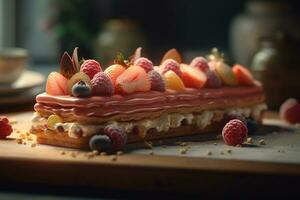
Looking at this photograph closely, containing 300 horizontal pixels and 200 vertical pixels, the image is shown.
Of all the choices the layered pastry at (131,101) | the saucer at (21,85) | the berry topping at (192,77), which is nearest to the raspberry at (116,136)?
the layered pastry at (131,101)

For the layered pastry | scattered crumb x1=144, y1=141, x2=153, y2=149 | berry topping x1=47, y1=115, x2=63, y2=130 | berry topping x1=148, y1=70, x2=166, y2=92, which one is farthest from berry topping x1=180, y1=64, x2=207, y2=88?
berry topping x1=47, y1=115, x2=63, y2=130

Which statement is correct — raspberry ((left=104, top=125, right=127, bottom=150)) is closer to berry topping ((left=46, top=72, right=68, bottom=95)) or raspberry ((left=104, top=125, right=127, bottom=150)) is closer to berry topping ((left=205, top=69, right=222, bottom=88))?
berry topping ((left=46, top=72, right=68, bottom=95))

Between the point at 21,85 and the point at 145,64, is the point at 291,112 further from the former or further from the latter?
the point at 21,85

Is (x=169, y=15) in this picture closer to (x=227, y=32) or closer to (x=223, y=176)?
(x=227, y=32)

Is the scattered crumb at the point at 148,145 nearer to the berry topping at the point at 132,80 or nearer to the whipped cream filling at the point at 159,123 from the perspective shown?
the whipped cream filling at the point at 159,123

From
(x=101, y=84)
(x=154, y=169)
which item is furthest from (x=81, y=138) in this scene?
(x=154, y=169)

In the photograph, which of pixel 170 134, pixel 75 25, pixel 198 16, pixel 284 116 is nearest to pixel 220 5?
pixel 198 16

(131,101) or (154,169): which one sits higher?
(131,101)
